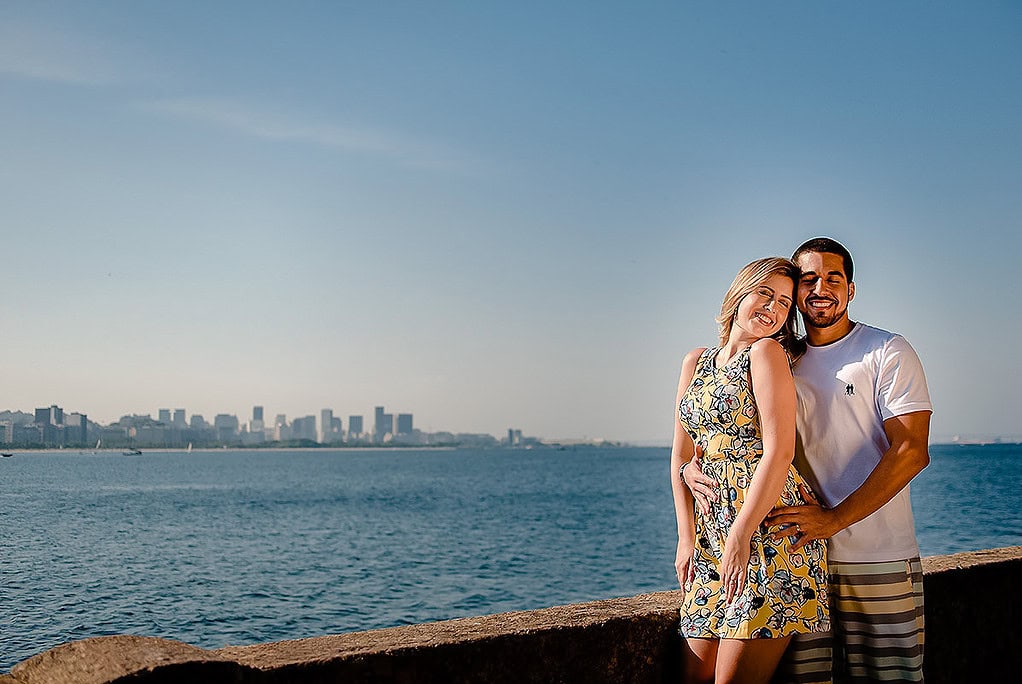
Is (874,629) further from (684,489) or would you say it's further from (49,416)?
(49,416)

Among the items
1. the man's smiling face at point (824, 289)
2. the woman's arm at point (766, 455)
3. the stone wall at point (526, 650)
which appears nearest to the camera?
the stone wall at point (526, 650)

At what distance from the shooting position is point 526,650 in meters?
2.76

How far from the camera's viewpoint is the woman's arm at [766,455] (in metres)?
2.55

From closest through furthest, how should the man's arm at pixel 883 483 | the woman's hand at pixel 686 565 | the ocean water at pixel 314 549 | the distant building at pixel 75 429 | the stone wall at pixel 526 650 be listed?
the stone wall at pixel 526 650 < the man's arm at pixel 883 483 < the woman's hand at pixel 686 565 < the ocean water at pixel 314 549 < the distant building at pixel 75 429

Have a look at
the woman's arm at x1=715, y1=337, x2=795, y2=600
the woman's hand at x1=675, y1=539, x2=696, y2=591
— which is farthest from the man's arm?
the woman's hand at x1=675, y1=539, x2=696, y2=591

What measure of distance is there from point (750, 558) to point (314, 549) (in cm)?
3956

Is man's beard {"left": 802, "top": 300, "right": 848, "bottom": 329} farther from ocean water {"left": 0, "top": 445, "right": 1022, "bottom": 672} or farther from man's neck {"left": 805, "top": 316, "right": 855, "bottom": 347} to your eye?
ocean water {"left": 0, "top": 445, "right": 1022, "bottom": 672}

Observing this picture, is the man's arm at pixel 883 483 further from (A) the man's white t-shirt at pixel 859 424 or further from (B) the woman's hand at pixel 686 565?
(B) the woman's hand at pixel 686 565

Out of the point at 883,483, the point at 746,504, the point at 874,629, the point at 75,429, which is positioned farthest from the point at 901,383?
the point at 75,429

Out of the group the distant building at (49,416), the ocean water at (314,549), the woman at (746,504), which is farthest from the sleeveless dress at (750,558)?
the distant building at (49,416)

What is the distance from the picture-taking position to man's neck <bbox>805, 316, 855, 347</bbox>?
9.74ft

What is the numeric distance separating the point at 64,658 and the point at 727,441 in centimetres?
179

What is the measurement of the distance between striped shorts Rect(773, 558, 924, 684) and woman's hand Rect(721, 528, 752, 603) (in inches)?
12.7

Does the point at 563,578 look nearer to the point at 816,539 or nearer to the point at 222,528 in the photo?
the point at 222,528
